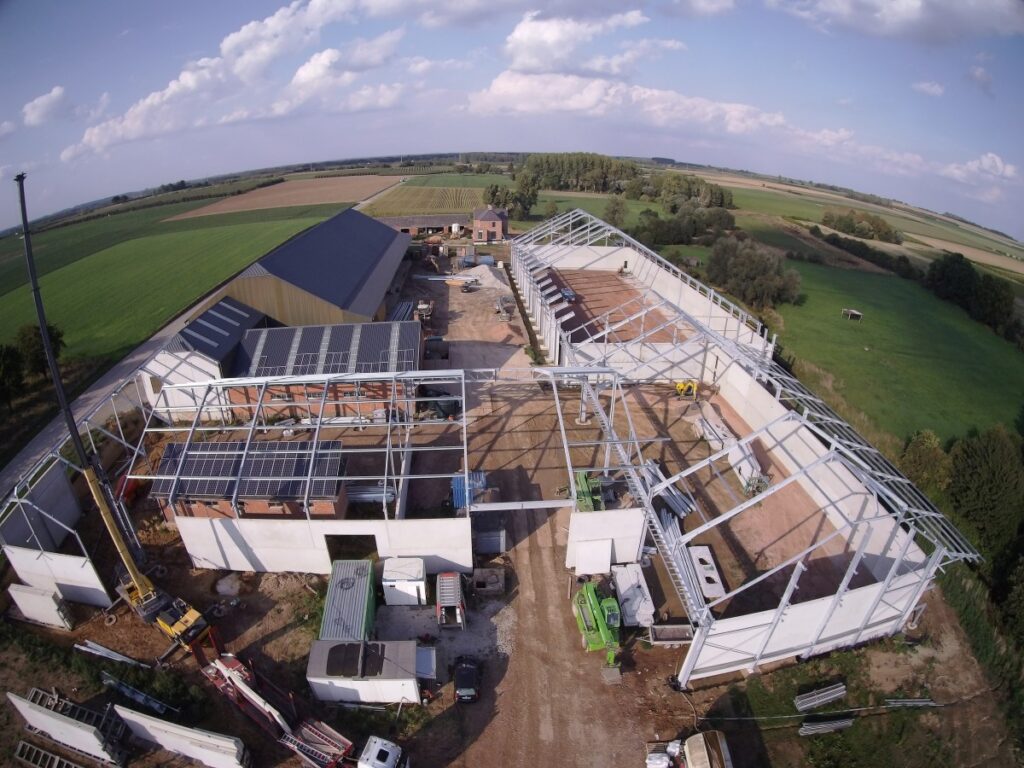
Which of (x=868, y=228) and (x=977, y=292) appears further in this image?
(x=868, y=228)

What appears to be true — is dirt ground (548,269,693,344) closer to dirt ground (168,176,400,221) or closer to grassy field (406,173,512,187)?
dirt ground (168,176,400,221)

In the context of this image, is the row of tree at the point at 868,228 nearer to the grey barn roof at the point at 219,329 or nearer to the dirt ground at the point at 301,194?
the grey barn roof at the point at 219,329

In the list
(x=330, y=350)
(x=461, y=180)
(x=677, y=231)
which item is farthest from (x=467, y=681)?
(x=461, y=180)

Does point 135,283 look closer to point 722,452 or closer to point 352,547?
point 352,547

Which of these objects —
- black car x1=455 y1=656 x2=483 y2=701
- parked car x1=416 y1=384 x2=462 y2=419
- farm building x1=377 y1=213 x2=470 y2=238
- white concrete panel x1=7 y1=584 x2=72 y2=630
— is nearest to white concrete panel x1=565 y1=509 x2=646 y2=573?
black car x1=455 y1=656 x2=483 y2=701

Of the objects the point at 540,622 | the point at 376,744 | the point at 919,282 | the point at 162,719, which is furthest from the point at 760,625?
the point at 919,282

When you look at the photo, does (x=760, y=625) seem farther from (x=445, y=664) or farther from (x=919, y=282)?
(x=919, y=282)

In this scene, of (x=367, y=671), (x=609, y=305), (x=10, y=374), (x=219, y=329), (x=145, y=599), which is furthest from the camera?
(x=609, y=305)
